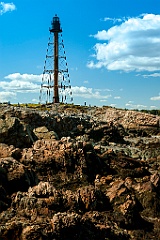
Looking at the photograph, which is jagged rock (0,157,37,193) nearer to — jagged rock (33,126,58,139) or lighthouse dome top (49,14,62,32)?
jagged rock (33,126,58,139)

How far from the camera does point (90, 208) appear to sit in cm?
2170

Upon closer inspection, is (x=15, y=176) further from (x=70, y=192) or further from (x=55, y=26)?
(x=55, y=26)

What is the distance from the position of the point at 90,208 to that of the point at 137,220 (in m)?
2.81

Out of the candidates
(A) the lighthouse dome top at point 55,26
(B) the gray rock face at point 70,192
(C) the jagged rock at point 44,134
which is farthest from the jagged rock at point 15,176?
(A) the lighthouse dome top at point 55,26

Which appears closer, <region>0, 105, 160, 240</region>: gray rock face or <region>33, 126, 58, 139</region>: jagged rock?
<region>0, 105, 160, 240</region>: gray rock face

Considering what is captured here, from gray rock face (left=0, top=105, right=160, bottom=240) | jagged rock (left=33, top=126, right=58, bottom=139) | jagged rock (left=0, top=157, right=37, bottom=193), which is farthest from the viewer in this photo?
jagged rock (left=33, top=126, right=58, bottom=139)

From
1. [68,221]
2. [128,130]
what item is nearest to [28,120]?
[128,130]

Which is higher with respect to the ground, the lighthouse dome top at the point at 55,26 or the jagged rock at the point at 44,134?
the lighthouse dome top at the point at 55,26

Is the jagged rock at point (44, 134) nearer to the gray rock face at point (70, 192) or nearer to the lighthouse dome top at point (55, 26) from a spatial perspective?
the gray rock face at point (70, 192)

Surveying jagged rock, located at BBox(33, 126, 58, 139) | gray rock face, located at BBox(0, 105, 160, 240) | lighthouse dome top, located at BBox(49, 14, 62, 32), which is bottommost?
gray rock face, located at BBox(0, 105, 160, 240)

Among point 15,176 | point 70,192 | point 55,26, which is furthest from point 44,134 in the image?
Result: point 55,26

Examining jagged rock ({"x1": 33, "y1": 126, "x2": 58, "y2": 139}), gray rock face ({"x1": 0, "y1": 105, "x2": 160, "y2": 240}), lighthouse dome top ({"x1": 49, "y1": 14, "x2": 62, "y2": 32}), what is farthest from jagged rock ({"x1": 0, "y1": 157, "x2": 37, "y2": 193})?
lighthouse dome top ({"x1": 49, "y1": 14, "x2": 62, "y2": 32})

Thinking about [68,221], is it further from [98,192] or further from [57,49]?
[57,49]

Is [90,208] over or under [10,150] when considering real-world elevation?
under
